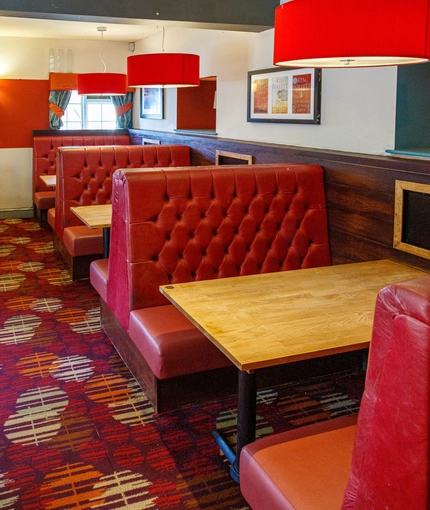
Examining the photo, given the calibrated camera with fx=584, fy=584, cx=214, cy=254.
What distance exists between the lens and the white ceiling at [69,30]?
6.88m

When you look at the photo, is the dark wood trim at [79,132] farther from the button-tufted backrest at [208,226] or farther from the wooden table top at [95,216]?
the button-tufted backrest at [208,226]

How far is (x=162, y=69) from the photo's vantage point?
478cm

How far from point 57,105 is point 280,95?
476cm

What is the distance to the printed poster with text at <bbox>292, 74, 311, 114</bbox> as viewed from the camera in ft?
13.9

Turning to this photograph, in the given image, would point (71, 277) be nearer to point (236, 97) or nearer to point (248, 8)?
point (236, 97)

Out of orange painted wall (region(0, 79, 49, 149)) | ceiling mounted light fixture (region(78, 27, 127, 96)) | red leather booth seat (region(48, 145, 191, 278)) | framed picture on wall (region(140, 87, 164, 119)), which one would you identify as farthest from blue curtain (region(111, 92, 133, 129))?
red leather booth seat (region(48, 145, 191, 278))

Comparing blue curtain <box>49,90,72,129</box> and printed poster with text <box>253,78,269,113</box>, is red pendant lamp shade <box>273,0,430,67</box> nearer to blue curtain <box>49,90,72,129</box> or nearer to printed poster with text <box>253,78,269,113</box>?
printed poster with text <box>253,78,269,113</box>

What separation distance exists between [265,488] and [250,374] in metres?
0.71

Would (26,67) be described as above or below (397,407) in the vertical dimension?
above

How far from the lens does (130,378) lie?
3393 mm

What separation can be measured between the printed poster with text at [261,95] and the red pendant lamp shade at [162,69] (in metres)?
0.57

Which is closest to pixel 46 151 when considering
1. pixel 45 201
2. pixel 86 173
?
pixel 45 201

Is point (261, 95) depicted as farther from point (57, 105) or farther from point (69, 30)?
point (57, 105)

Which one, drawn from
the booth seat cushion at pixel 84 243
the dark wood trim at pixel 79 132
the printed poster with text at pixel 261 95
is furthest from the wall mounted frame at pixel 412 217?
the dark wood trim at pixel 79 132
